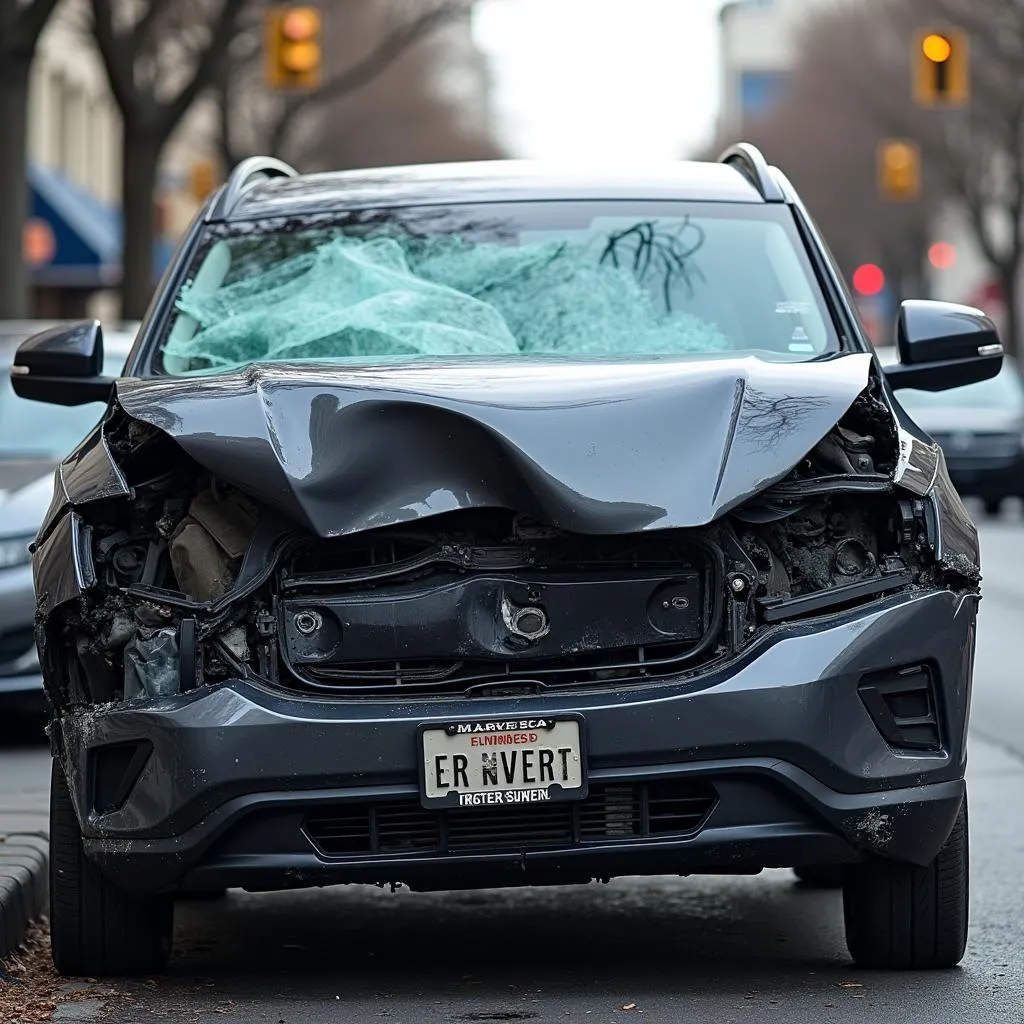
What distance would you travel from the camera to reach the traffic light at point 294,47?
2506cm

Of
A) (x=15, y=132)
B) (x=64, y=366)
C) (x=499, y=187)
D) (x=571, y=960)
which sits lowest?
(x=571, y=960)

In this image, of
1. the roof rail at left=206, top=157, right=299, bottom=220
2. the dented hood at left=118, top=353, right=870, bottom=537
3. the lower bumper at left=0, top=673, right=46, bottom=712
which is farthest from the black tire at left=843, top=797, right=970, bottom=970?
the lower bumper at left=0, top=673, right=46, bottom=712

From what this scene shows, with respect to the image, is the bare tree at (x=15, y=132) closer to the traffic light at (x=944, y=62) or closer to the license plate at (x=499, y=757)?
the traffic light at (x=944, y=62)

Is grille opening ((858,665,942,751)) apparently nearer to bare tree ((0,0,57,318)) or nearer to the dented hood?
the dented hood

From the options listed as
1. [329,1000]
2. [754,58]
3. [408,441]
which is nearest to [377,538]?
[408,441]

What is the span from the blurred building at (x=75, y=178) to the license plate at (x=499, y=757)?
27533 mm

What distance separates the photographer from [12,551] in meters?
9.21

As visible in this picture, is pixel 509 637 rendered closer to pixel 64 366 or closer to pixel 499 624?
pixel 499 624

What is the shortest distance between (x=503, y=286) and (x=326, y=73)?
47853 mm

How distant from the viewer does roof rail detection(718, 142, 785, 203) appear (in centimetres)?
662

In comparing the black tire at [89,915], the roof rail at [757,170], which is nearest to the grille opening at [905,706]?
the black tire at [89,915]

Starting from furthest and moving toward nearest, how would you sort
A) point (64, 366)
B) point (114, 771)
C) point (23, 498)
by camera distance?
1. point (23, 498)
2. point (64, 366)
3. point (114, 771)

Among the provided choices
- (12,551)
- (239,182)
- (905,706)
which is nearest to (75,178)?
(12,551)

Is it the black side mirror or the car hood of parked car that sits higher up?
the black side mirror
